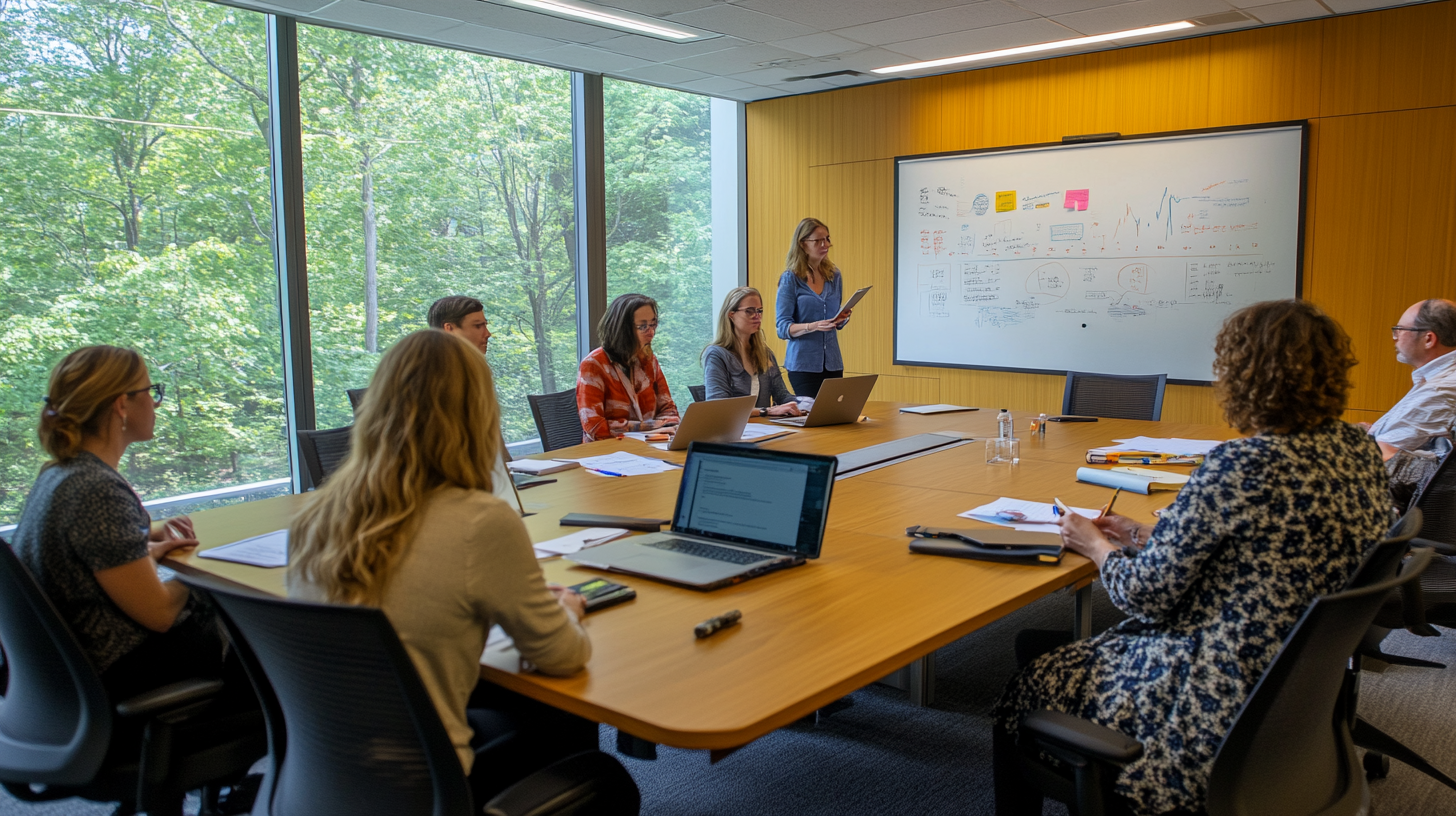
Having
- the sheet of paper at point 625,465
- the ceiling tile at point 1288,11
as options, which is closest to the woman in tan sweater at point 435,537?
the sheet of paper at point 625,465

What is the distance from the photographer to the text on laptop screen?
2.18 meters

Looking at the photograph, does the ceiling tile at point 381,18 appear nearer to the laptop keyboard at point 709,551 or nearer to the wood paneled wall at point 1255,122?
the wood paneled wall at point 1255,122

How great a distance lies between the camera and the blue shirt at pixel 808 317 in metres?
6.02

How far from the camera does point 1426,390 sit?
11.5 ft

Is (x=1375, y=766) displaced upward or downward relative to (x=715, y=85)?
Answer: downward

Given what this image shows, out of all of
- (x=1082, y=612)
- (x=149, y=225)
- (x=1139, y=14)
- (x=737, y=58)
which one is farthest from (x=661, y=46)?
(x=1082, y=612)

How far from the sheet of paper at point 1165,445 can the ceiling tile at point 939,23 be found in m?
2.36

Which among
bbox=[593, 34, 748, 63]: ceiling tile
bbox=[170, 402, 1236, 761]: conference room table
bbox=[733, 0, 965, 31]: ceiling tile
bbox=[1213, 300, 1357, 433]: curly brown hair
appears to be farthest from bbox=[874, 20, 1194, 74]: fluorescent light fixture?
bbox=[1213, 300, 1357, 433]: curly brown hair

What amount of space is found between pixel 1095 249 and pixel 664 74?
298 centimetres

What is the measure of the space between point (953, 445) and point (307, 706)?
2916 mm

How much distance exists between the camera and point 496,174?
614 cm

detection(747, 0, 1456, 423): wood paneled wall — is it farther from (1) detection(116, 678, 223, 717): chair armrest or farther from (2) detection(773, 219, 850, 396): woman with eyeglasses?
(1) detection(116, 678, 223, 717): chair armrest

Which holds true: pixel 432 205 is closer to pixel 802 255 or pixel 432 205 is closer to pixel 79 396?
pixel 802 255

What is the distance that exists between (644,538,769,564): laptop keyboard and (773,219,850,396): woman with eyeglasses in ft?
11.7
